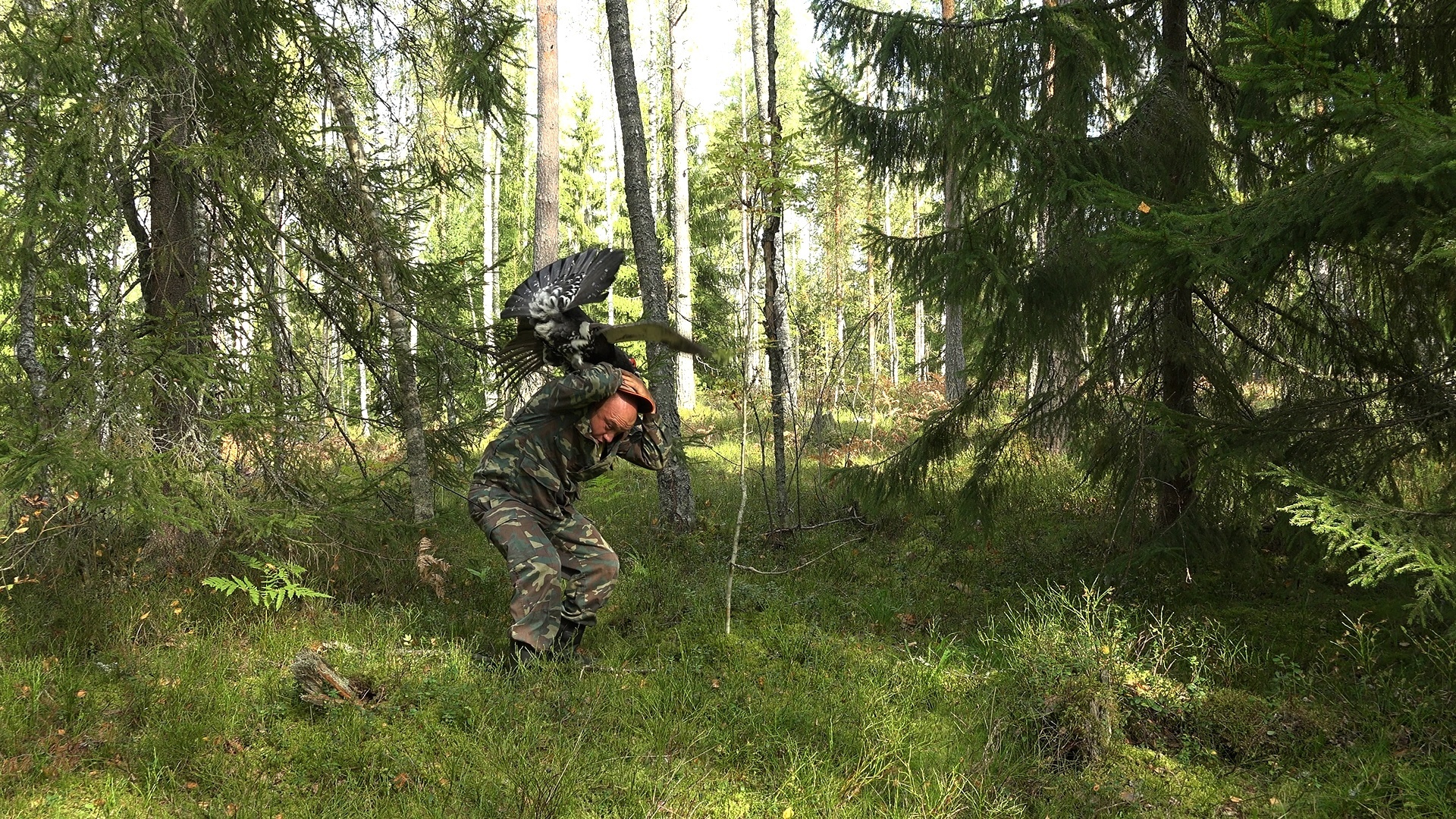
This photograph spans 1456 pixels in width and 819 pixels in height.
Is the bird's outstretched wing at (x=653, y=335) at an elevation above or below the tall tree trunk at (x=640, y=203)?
below

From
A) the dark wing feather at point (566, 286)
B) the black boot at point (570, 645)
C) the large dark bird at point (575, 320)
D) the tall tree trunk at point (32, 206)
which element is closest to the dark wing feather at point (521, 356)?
the large dark bird at point (575, 320)

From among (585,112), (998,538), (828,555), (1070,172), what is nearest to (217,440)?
(828,555)

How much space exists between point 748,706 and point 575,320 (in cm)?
237

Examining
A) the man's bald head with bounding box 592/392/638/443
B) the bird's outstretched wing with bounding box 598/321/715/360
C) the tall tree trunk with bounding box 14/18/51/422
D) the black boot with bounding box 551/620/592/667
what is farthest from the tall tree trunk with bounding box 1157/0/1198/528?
the tall tree trunk with bounding box 14/18/51/422

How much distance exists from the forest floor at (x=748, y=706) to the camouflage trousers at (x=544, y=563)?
28 cm

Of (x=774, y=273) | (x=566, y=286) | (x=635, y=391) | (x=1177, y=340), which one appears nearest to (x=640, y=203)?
(x=774, y=273)

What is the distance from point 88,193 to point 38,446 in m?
1.36

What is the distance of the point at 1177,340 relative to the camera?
570 cm

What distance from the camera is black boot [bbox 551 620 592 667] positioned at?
4.61m

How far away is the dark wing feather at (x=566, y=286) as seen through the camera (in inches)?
Answer: 178

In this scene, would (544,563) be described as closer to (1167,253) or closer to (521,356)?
(521,356)

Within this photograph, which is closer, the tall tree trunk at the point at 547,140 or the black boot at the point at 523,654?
the black boot at the point at 523,654

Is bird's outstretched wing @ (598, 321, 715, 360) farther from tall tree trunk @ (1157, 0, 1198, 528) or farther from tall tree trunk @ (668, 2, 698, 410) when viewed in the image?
tall tree trunk @ (668, 2, 698, 410)

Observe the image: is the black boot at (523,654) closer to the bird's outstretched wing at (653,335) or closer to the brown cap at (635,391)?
the brown cap at (635,391)
